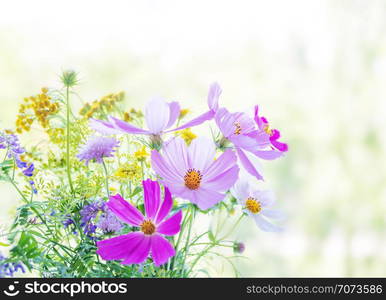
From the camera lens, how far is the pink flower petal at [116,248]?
39 centimetres

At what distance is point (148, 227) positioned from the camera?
40 cm

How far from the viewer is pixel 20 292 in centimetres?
41

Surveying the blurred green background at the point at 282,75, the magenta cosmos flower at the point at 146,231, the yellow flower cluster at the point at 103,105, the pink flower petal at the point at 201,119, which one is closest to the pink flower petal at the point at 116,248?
the magenta cosmos flower at the point at 146,231

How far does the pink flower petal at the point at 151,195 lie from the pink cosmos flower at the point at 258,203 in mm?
107

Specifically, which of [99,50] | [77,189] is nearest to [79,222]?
[77,189]

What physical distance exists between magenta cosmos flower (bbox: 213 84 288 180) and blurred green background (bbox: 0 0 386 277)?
2546 millimetres

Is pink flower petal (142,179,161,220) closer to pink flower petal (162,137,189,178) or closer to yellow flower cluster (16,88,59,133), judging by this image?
pink flower petal (162,137,189,178)

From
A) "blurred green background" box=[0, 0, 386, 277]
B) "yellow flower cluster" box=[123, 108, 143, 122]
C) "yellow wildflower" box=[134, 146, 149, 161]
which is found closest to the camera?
"yellow wildflower" box=[134, 146, 149, 161]

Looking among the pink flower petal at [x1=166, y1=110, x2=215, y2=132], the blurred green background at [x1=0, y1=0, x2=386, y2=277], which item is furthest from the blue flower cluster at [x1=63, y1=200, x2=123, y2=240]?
the blurred green background at [x1=0, y1=0, x2=386, y2=277]

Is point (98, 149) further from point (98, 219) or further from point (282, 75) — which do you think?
point (282, 75)

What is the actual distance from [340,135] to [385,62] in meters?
0.57

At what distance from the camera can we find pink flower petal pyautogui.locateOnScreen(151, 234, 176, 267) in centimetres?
38

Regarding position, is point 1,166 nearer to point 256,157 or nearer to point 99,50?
point 256,157

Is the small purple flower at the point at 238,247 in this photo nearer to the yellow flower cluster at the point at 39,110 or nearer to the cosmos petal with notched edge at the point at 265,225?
the cosmos petal with notched edge at the point at 265,225
